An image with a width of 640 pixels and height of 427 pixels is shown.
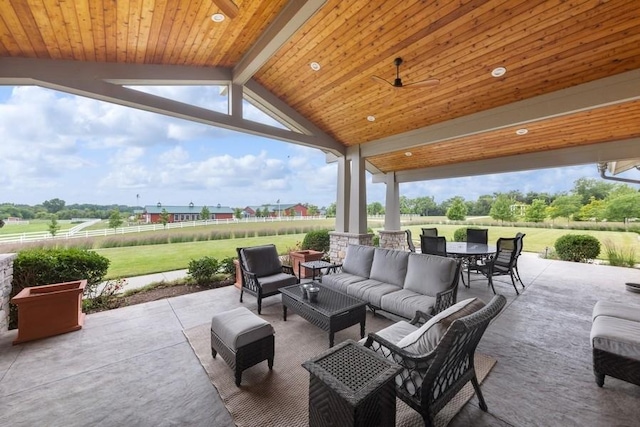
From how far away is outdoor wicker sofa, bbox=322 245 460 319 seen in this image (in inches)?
127

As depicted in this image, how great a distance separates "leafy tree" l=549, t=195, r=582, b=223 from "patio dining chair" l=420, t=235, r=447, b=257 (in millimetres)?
8280

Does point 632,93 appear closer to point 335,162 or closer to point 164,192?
point 335,162

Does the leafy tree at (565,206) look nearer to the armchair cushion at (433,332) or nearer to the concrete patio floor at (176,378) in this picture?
the concrete patio floor at (176,378)

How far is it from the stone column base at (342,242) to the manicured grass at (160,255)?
1.49 metres

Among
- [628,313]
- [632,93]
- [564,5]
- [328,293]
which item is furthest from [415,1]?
[628,313]

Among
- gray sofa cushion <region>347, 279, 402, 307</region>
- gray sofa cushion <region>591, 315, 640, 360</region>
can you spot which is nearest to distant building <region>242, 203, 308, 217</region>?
gray sofa cushion <region>347, 279, 402, 307</region>

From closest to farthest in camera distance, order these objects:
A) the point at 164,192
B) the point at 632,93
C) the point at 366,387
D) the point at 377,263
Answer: the point at 366,387 < the point at 632,93 < the point at 377,263 < the point at 164,192

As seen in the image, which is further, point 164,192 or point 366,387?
point 164,192

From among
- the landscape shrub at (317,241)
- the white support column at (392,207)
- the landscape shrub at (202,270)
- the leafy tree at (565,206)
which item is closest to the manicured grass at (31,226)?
the landscape shrub at (202,270)

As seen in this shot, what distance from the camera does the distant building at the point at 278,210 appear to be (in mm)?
8273

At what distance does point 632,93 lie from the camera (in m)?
3.46

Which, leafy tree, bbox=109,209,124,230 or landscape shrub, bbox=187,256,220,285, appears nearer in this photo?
landscape shrub, bbox=187,256,220,285

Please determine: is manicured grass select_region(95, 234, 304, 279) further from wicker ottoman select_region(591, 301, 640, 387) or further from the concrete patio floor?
wicker ottoman select_region(591, 301, 640, 387)

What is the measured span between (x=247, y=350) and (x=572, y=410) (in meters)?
2.78
